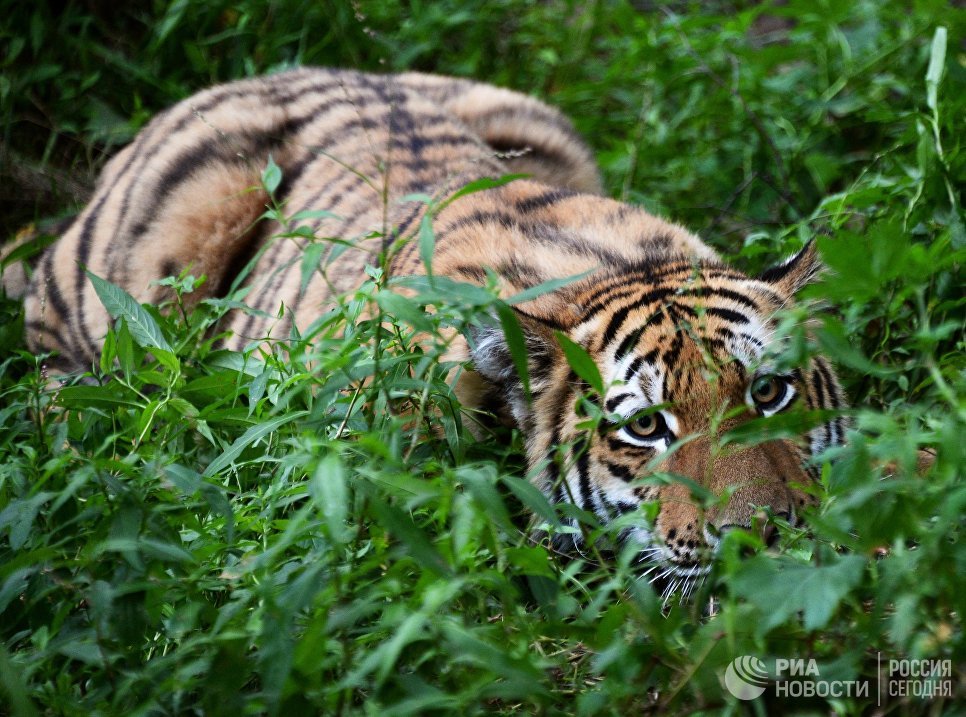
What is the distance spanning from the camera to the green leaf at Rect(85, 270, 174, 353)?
236 cm

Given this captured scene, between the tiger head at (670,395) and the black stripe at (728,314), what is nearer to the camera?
the tiger head at (670,395)

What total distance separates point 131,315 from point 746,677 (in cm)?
160

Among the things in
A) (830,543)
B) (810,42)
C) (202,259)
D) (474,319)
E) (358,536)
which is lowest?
(202,259)

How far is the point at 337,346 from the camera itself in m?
2.03

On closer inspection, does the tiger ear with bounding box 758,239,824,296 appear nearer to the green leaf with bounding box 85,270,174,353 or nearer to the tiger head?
the tiger head

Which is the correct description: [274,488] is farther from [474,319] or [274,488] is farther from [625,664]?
[625,664]

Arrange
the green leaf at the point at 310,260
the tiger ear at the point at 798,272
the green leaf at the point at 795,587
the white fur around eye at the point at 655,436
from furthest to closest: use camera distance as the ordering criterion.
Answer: the tiger ear at the point at 798,272 → the white fur around eye at the point at 655,436 → the green leaf at the point at 310,260 → the green leaf at the point at 795,587

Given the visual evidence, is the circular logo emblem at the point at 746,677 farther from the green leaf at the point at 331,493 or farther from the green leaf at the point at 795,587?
the green leaf at the point at 331,493

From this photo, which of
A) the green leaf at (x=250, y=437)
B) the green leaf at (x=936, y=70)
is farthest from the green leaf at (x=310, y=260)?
the green leaf at (x=936, y=70)

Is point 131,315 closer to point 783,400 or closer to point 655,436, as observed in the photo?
point 655,436

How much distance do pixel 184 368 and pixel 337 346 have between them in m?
0.64

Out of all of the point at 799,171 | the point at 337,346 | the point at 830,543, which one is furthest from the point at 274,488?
the point at 799,171

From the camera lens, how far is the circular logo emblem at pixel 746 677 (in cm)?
150

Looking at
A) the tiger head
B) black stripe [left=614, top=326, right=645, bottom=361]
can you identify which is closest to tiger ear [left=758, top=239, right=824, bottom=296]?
the tiger head
